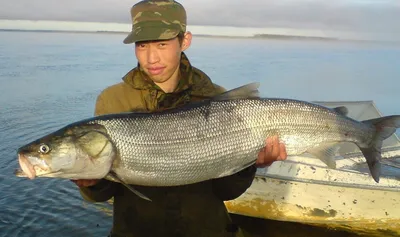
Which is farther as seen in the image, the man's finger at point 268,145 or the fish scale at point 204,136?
the man's finger at point 268,145

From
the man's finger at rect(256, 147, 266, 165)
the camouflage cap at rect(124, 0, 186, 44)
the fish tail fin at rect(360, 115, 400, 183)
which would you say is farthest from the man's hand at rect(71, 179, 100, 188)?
the fish tail fin at rect(360, 115, 400, 183)

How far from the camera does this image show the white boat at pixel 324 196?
630 centimetres

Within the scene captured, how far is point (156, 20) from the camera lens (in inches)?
131

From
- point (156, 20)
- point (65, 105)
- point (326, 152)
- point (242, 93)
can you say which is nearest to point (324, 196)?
point (326, 152)

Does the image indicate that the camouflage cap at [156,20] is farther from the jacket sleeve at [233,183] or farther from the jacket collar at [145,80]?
the jacket sleeve at [233,183]

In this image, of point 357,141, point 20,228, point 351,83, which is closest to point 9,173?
point 20,228

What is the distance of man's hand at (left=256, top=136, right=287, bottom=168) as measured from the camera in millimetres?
3352

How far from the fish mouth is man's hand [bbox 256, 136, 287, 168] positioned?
162 cm

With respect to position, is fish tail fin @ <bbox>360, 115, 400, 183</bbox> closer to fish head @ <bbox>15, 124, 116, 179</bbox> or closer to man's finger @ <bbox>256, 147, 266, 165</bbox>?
man's finger @ <bbox>256, 147, 266, 165</bbox>

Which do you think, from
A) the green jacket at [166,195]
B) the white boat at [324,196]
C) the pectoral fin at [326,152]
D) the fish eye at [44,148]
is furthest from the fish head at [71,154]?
the white boat at [324,196]

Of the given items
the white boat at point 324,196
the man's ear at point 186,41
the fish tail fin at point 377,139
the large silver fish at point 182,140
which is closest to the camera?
the large silver fish at point 182,140

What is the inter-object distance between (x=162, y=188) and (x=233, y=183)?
575mm

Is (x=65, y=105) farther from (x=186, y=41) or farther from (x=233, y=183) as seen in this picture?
(x=233, y=183)

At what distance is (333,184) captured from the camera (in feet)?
20.7
